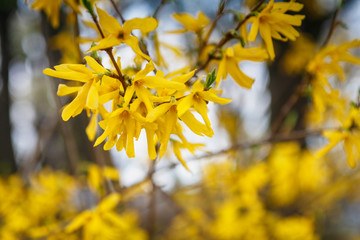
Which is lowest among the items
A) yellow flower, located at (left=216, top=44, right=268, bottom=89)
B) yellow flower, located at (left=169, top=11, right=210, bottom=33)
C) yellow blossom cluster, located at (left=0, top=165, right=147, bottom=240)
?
yellow blossom cluster, located at (left=0, top=165, right=147, bottom=240)

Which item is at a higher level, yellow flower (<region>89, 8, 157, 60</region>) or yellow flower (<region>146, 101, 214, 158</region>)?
yellow flower (<region>89, 8, 157, 60</region>)

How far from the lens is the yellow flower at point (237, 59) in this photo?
0.99 metres

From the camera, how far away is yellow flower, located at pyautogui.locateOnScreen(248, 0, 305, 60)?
3.01 ft

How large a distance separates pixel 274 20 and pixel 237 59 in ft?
0.63

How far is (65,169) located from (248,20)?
414cm

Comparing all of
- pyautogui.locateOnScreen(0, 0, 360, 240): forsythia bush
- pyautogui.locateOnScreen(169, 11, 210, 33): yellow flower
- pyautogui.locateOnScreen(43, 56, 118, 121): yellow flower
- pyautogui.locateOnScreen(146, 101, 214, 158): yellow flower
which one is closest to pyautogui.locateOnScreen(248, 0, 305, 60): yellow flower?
pyautogui.locateOnScreen(0, 0, 360, 240): forsythia bush

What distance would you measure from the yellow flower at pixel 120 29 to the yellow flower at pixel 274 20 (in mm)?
380

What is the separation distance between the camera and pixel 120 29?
0.78m

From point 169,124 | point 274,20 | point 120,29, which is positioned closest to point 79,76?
point 120,29

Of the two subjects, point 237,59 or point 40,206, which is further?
point 40,206

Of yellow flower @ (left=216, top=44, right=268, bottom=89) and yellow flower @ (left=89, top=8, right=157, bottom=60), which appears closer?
yellow flower @ (left=89, top=8, right=157, bottom=60)

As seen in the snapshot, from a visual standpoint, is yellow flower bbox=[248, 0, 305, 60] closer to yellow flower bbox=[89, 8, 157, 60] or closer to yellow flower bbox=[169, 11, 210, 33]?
yellow flower bbox=[169, 11, 210, 33]

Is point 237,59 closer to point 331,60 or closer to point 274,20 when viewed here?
point 274,20

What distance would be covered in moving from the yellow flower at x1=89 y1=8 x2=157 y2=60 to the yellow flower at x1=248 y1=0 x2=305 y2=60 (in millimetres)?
380
